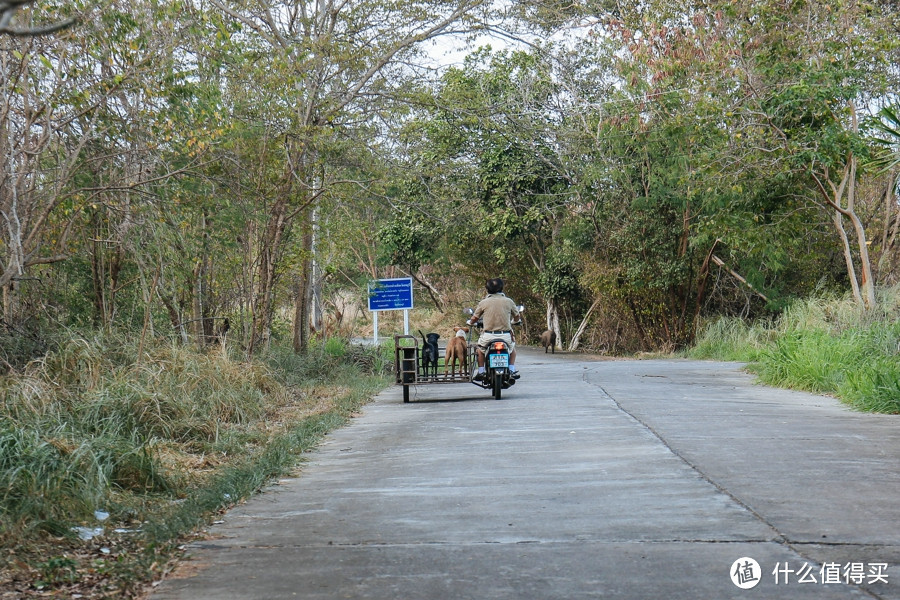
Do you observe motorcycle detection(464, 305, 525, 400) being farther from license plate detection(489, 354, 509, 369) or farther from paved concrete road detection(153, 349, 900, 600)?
paved concrete road detection(153, 349, 900, 600)

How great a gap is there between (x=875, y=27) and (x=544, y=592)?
18.4m

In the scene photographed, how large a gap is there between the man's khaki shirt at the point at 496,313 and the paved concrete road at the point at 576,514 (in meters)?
4.11

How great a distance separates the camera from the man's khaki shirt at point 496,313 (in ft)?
53.8

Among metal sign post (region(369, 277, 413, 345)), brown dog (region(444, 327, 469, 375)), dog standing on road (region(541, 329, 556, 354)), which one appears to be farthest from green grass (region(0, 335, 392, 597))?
dog standing on road (region(541, 329, 556, 354))

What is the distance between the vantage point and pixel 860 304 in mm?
20562

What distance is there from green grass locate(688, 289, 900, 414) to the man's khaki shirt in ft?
16.1

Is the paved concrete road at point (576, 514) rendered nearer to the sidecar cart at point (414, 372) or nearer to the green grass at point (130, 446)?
the green grass at point (130, 446)

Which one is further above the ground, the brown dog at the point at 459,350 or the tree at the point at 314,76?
the tree at the point at 314,76

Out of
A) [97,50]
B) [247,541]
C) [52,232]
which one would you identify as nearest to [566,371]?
[52,232]

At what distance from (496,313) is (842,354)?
5.60 m

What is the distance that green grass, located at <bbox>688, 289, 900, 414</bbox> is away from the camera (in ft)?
43.7

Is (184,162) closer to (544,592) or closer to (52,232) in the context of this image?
(52,232)

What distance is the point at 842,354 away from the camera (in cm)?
1645

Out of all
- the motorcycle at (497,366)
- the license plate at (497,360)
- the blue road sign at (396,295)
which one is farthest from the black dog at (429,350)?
the blue road sign at (396,295)
